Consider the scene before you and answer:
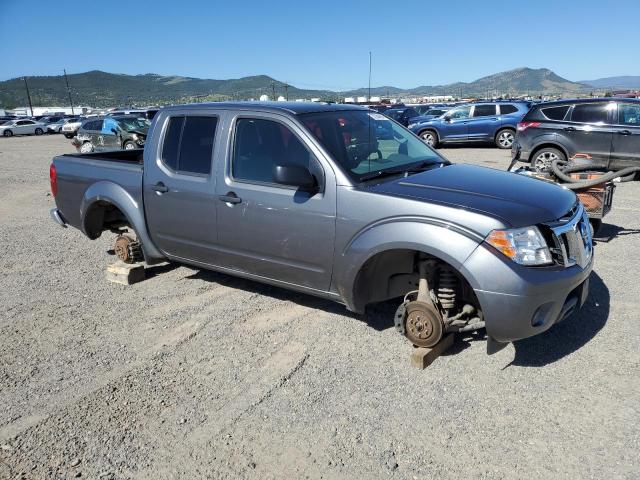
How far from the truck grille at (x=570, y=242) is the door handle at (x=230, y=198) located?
7.61 feet

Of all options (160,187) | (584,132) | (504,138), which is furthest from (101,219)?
(504,138)

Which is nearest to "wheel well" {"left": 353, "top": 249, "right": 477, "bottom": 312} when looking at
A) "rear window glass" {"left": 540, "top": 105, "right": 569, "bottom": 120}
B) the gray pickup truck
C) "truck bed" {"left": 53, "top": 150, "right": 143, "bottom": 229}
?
the gray pickup truck

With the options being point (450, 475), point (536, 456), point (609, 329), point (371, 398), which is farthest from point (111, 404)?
point (609, 329)

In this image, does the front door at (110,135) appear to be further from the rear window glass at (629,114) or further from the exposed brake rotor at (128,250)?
the rear window glass at (629,114)

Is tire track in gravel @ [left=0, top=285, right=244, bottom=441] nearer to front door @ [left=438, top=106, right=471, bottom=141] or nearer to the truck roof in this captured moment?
the truck roof

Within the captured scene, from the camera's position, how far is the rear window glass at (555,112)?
38.4ft

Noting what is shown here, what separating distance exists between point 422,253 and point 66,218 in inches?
168

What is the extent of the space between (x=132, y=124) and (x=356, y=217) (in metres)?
19.6

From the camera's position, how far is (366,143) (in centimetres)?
422

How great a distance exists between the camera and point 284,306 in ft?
15.5

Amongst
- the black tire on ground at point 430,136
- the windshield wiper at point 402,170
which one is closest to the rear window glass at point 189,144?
the windshield wiper at point 402,170

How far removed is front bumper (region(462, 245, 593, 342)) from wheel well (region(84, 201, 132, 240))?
3.77 metres

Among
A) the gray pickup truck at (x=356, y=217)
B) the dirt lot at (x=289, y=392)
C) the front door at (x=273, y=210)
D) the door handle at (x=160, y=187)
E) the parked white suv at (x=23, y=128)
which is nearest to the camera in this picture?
the dirt lot at (x=289, y=392)

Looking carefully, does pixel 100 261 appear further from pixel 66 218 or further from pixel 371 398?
pixel 371 398
